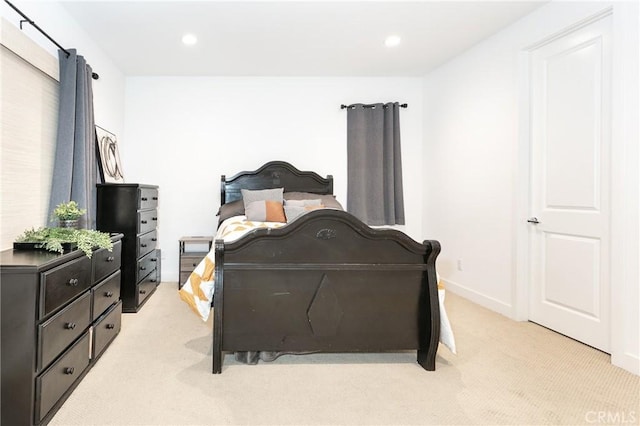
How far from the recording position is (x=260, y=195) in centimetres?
373

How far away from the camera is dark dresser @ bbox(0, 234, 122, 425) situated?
4.66 ft

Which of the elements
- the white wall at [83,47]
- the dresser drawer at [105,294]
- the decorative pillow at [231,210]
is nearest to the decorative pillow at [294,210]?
the decorative pillow at [231,210]

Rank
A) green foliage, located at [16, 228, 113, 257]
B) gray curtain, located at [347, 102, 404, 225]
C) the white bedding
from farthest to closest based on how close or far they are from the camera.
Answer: gray curtain, located at [347, 102, 404, 225], the white bedding, green foliage, located at [16, 228, 113, 257]

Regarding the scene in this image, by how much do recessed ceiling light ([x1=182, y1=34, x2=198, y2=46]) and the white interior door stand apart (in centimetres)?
296

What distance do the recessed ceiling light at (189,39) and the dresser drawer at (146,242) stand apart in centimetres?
186

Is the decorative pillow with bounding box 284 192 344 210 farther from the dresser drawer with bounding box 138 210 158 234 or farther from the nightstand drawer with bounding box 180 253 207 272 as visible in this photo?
Answer: the dresser drawer with bounding box 138 210 158 234

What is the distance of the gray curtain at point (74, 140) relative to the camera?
2469mm

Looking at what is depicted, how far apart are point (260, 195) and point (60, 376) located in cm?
239

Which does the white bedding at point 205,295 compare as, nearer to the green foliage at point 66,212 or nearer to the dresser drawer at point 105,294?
the dresser drawer at point 105,294

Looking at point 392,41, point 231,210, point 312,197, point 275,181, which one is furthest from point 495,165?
point 231,210

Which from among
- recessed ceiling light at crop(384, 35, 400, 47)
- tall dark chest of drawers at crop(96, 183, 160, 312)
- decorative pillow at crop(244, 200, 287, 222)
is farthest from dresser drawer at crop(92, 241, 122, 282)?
recessed ceiling light at crop(384, 35, 400, 47)

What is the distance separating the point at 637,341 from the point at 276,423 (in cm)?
212

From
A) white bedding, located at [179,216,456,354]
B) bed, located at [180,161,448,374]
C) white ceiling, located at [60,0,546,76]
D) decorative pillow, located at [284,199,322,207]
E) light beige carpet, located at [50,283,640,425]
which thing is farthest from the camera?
decorative pillow, located at [284,199,322,207]

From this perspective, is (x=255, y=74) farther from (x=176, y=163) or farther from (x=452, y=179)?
(x=452, y=179)
